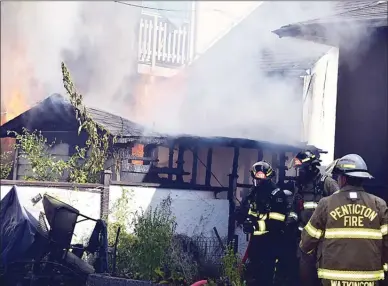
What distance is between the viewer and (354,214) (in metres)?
5.04

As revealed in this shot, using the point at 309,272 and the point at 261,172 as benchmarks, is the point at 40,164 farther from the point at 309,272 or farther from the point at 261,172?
the point at 309,272

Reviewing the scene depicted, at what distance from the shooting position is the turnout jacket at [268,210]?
7781 millimetres

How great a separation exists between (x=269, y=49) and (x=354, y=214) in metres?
11.3

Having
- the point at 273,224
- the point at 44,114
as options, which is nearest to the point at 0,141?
the point at 44,114

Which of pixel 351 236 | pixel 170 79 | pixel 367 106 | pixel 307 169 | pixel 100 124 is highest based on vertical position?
pixel 170 79

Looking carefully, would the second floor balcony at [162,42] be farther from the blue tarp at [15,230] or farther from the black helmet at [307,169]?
the black helmet at [307,169]

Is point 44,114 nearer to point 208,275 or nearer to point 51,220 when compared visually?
point 51,220

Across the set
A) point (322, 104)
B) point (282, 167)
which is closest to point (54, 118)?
point (282, 167)

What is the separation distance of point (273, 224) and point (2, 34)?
38.4ft

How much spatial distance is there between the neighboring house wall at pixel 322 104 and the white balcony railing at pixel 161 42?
9.86 m

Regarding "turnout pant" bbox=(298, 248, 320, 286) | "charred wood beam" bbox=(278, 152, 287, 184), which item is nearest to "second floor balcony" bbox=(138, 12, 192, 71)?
"charred wood beam" bbox=(278, 152, 287, 184)

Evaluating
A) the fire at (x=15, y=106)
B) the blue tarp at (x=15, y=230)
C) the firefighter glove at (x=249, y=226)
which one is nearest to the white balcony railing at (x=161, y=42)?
the fire at (x=15, y=106)

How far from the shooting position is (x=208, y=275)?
26.4 feet

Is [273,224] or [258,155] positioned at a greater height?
[258,155]
